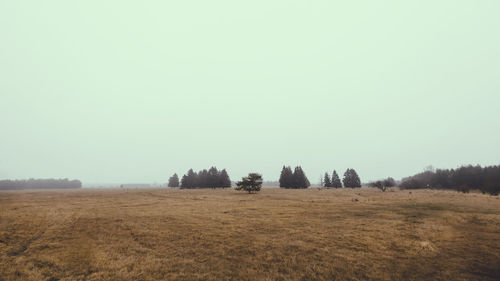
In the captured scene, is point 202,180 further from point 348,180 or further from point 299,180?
point 348,180

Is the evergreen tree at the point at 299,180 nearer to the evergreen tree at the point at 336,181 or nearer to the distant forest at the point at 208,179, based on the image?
the evergreen tree at the point at 336,181

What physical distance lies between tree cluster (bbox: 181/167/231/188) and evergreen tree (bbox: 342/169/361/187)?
59170mm

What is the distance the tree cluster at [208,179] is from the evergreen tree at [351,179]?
5917cm

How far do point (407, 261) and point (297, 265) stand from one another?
642cm

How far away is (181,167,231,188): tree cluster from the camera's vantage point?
105688 millimetres

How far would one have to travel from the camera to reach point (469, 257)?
1288 centimetres

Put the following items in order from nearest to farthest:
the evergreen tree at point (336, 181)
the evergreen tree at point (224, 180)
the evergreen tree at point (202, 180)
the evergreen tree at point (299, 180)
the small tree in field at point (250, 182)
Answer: the small tree in field at point (250, 182) → the evergreen tree at point (299, 180) → the evergreen tree at point (224, 180) → the evergreen tree at point (336, 181) → the evergreen tree at point (202, 180)

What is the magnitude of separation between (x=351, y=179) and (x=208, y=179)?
71.4 meters

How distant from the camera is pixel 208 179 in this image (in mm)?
109375

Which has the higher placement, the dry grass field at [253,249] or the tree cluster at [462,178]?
the tree cluster at [462,178]

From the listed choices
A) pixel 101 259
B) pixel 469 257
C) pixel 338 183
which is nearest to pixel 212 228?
pixel 101 259

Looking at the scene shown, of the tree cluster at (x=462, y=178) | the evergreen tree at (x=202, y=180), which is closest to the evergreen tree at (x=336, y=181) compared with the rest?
the tree cluster at (x=462, y=178)

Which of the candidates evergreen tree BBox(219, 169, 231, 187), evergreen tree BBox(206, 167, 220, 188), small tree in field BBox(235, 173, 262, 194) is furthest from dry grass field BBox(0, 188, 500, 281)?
evergreen tree BBox(206, 167, 220, 188)

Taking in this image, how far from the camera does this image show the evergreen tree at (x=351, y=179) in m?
107
